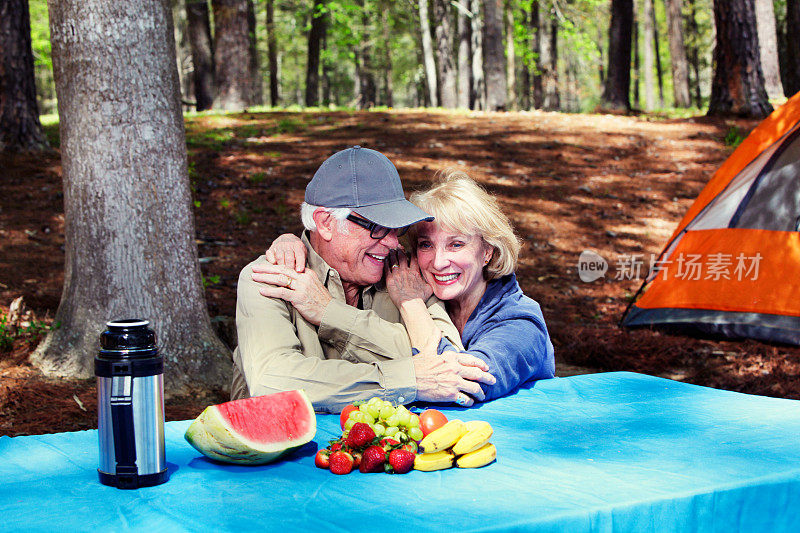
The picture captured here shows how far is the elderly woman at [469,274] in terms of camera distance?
341cm

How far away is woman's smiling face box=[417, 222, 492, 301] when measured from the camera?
355 cm

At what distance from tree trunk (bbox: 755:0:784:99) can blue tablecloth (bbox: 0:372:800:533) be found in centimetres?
1337

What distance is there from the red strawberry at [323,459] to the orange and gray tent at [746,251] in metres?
5.26

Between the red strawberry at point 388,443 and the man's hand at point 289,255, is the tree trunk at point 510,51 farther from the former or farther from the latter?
the red strawberry at point 388,443

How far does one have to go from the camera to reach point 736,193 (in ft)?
21.8

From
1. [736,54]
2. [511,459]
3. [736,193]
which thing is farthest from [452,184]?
[736,54]

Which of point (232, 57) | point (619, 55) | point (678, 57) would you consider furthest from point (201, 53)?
point (678, 57)

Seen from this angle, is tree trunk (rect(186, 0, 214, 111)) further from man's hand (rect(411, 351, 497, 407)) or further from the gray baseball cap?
man's hand (rect(411, 351, 497, 407))

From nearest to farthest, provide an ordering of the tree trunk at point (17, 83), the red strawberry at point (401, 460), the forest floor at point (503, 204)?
1. the red strawberry at point (401, 460)
2. the forest floor at point (503, 204)
3. the tree trunk at point (17, 83)

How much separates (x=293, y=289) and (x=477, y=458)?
1.23 metres

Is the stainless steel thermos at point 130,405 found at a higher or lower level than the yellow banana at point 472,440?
higher

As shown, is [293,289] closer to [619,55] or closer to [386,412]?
[386,412]

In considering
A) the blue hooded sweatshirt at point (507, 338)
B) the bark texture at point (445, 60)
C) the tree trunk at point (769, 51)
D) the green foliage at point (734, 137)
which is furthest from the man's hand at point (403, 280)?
the bark texture at point (445, 60)

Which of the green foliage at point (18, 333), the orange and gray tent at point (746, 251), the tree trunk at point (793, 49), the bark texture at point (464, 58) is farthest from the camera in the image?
the bark texture at point (464, 58)
